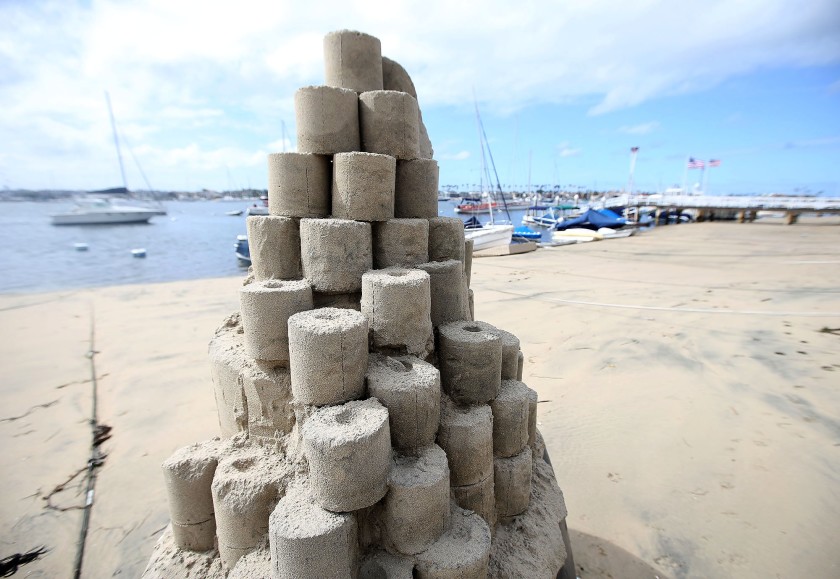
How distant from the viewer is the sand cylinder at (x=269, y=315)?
2451mm

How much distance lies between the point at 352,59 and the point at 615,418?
536 cm

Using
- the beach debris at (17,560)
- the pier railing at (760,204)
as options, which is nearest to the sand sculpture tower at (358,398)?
the beach debris at (17,560)

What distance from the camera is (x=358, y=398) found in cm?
231

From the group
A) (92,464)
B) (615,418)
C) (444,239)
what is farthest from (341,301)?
(92,464)

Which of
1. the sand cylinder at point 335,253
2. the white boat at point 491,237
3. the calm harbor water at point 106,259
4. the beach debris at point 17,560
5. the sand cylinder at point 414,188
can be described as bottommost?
the calm harbor water at point 106,259

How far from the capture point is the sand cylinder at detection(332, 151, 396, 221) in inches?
105

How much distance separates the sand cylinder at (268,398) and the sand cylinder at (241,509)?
30 cm

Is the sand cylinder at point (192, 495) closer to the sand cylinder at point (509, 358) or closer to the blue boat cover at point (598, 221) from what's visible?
the sand cylinder at point (509, 358)

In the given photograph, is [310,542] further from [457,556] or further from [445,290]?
[445,290]

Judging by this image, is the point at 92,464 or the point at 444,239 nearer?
the point at 444,239

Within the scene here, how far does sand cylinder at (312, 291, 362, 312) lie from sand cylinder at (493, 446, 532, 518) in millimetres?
1441

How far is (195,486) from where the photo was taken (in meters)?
2.49

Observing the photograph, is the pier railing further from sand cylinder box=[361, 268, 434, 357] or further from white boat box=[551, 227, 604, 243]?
sand cylinder box=[361, 268, 434, 357]

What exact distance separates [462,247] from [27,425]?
6.96m
